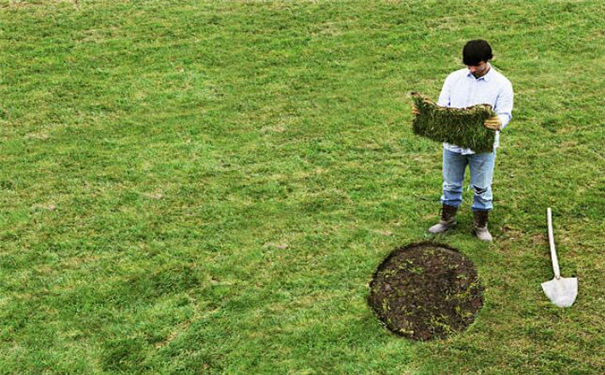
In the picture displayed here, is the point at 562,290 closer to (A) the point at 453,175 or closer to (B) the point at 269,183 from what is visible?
(A) the point at 453,175

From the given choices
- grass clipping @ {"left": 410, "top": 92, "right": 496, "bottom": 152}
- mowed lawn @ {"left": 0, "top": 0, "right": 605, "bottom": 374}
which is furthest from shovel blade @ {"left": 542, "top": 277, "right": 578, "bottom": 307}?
grass clipping @ {"left": 410, "top": 92, "right": 496, "bottom": 152}

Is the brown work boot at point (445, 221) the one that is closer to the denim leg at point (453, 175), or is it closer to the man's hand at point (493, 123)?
the denim leg at point (453, 175)

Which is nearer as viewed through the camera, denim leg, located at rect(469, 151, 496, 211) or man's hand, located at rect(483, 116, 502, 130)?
man's hand, located at rect(483, 116, 502, 130)

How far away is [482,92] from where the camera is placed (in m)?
6.27

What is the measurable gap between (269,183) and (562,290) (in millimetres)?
3899

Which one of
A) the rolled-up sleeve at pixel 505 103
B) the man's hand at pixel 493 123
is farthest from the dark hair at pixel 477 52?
the man's hand at pixel 493 123

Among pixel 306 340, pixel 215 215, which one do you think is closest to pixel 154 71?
pixel 215 215

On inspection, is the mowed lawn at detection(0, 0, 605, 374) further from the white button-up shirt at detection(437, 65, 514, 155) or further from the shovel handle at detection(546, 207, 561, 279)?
the white button-up shirt at detection(437, 65, 514, 155)

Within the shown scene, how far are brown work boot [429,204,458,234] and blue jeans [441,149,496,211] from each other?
14 cm

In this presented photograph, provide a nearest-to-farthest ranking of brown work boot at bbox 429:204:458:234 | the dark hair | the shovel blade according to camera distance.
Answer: the dark hair < the shovel blade < brown work boot at bbox 429:204:458:234

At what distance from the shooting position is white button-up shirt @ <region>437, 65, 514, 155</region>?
20.4 feet

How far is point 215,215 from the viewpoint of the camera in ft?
25.8

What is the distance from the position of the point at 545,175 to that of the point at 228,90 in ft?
16.9

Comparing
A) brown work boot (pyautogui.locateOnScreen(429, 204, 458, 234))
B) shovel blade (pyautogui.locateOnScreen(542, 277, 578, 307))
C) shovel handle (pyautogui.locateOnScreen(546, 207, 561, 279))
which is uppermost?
brown work boot (pyautogui.locateOnScreen(429, 204, 458, 234))
